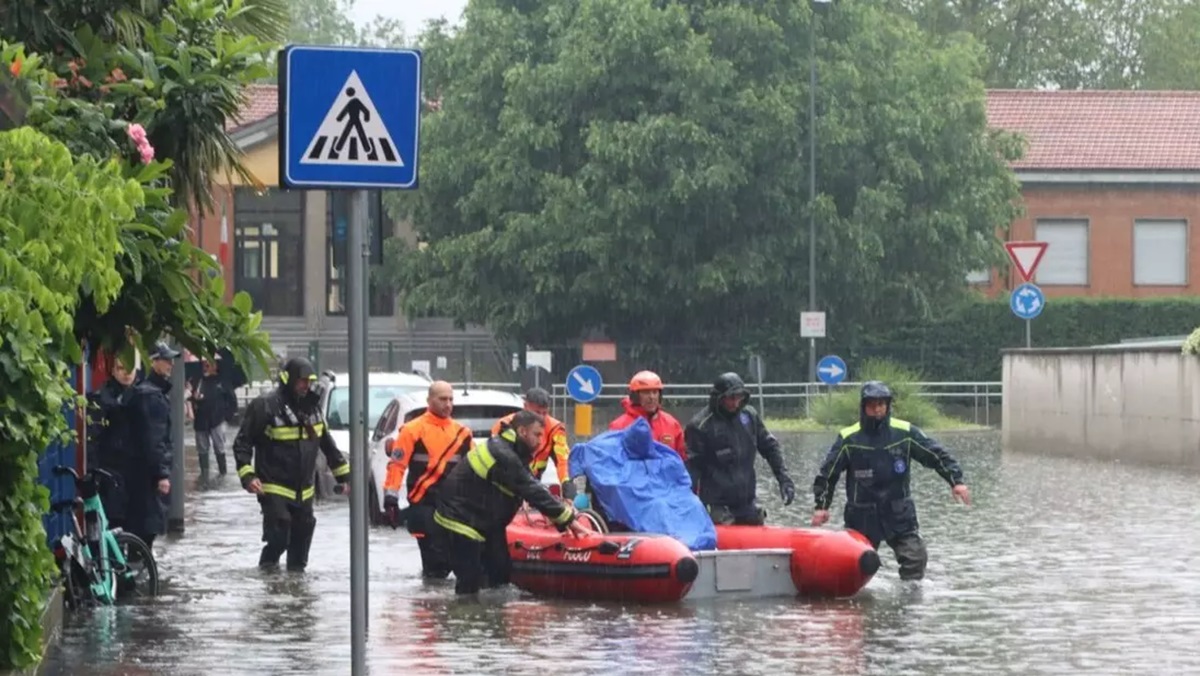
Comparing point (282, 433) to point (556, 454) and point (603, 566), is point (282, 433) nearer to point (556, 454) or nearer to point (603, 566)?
point (556, 454)

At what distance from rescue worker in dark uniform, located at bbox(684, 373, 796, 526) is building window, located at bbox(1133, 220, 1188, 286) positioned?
51.2 m

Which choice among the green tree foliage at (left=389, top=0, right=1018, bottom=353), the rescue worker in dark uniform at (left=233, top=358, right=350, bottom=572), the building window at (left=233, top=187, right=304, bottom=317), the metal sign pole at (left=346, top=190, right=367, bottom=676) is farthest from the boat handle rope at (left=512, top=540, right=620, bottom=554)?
the building window at (left=233, top=187, right=304, bottom=317)

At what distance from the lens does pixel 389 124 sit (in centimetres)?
941

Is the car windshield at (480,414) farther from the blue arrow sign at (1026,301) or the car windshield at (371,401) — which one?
the blue arrow sign at (1026,301)

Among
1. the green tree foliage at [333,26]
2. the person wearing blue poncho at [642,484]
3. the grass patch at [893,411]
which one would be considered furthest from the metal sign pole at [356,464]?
the green tree foliage at [333,26]

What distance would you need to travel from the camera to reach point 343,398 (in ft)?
94.1

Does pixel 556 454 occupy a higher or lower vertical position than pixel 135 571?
higher

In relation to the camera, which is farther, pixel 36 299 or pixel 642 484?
A: pixel 642 484

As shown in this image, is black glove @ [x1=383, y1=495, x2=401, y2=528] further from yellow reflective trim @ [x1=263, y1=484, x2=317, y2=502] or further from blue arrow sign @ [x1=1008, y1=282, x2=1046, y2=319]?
blue arrow sign @ [x1=1008, y1=282, x2=1046, y2=319]

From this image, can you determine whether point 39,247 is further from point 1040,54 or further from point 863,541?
point 1040,54

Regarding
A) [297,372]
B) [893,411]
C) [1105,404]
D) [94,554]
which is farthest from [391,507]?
[893,411]

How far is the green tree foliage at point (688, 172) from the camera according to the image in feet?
181

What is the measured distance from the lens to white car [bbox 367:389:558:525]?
24.3m

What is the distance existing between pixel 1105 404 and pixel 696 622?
22.8 metres
